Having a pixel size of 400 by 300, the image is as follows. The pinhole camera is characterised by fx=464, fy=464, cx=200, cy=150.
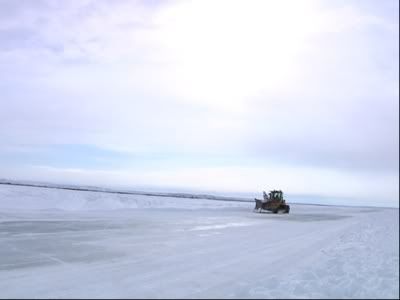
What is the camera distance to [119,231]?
16641mm

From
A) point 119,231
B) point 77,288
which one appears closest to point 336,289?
point 77,288

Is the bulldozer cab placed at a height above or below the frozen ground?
above

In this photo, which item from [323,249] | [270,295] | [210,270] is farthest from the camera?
[323,249]

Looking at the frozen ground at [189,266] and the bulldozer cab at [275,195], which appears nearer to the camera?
the frozen ground at [189,266]

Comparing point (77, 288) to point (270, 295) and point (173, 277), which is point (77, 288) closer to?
point (173, 277)

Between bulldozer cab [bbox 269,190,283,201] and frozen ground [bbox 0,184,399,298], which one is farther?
bulldozer cab [bbox 269,190,283,201]

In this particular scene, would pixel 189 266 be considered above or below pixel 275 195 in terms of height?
below

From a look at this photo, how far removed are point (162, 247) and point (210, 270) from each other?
3867mm

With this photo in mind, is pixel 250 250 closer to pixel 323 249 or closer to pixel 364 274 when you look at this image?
pixel 323 249

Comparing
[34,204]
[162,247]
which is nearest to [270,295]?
[162,247]

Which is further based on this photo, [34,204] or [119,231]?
[34,204]

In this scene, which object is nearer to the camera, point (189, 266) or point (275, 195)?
point (189, 266)

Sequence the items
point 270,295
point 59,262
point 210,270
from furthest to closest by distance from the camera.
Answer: point 59,262 < point 210,270 < point 270,295

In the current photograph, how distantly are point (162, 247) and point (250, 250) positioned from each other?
91.6 inches
